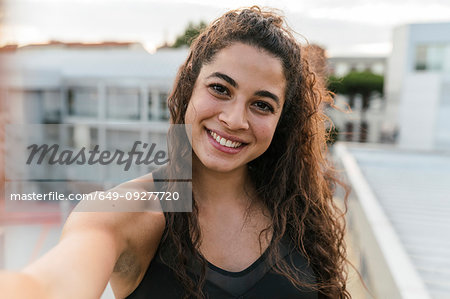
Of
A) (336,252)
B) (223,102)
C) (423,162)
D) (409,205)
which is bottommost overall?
(423,162)

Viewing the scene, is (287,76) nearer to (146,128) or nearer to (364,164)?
(364,164)

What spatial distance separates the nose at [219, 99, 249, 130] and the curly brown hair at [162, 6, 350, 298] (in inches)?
7.3

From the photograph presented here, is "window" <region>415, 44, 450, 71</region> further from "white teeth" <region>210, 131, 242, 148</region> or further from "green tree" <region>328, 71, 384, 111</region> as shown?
"white teeth" <region>210, 131, 242, 148</region>

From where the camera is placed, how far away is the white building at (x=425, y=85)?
19.7 meters

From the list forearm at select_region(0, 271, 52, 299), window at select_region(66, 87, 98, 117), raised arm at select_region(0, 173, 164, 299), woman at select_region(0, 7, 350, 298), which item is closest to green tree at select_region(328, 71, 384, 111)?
window at select_region(66, 87, 98, 117)

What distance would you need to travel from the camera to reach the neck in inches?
58.4

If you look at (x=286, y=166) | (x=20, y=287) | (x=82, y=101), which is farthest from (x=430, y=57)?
(x=20, y=287)

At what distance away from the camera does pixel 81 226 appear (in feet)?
3.48

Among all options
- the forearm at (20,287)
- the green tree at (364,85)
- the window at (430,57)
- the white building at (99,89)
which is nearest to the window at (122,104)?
the white building at (99,89)

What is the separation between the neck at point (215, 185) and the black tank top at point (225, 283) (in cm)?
26

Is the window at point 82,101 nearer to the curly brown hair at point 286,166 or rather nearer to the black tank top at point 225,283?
the curly brown hair at point 286,166

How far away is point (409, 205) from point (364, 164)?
3.41m

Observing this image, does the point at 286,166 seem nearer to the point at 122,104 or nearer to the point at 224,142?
the point at 224,142

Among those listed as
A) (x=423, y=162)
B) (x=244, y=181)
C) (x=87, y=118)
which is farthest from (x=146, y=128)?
(x=244, y=181)
